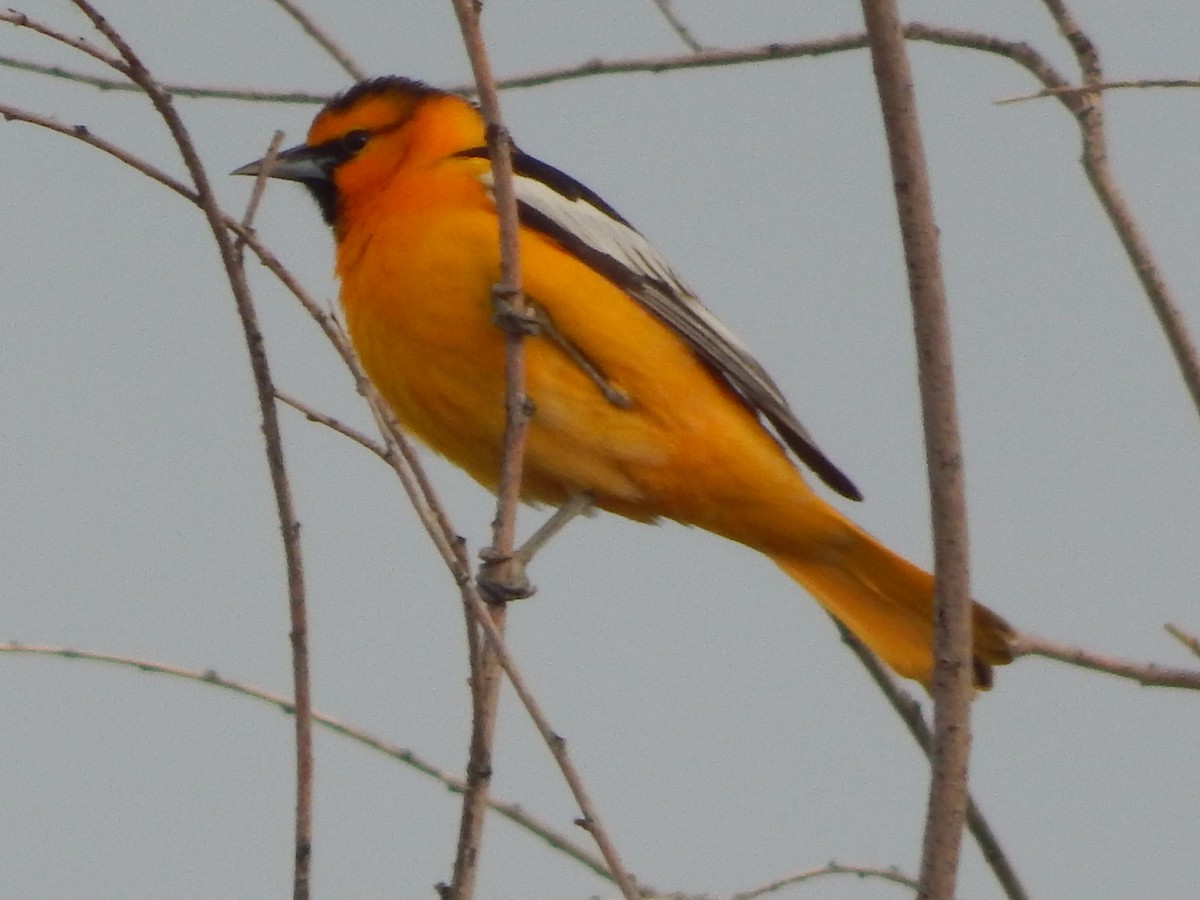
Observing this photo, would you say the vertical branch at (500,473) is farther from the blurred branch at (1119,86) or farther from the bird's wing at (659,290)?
the bird's wing at (659,290)

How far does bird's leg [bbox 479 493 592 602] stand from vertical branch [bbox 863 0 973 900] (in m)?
0.58

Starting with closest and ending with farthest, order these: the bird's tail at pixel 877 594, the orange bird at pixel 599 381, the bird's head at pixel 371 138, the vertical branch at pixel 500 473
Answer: the vertical branch at pixel 500 473 → the orange bird at pixel 599 381 → the bird's tail at pixel 877 594 → the bird's head at pixel 371 138

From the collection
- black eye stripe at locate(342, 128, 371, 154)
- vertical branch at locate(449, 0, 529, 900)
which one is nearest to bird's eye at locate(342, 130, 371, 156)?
black eye stripe at locate(342, 128, 371, 154)

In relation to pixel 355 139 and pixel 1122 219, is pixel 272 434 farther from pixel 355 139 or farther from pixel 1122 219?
pixel 355 139

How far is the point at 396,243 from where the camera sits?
3531 millimetres

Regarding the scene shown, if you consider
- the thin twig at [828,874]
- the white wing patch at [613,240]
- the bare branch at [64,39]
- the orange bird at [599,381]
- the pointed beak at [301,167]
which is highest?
the pointed beak at [301,167]

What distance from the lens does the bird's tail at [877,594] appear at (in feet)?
12.1

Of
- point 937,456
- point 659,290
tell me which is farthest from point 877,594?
point 937,456

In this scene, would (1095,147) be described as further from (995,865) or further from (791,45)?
(995,865)

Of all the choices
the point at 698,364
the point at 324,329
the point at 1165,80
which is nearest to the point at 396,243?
the point at 698,364

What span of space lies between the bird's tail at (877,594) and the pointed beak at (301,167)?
1.42 meters

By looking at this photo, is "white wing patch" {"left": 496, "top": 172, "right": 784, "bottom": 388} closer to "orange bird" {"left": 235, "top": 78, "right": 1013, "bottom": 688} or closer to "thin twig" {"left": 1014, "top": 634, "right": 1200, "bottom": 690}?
"orange bird" {"left": 235, "top": 78, "right": 1013, "bottom": 688}

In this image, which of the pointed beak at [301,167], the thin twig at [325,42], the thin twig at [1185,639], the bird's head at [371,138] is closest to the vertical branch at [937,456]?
the thin twig at [1185,639]

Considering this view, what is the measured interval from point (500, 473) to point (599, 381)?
1.22m
